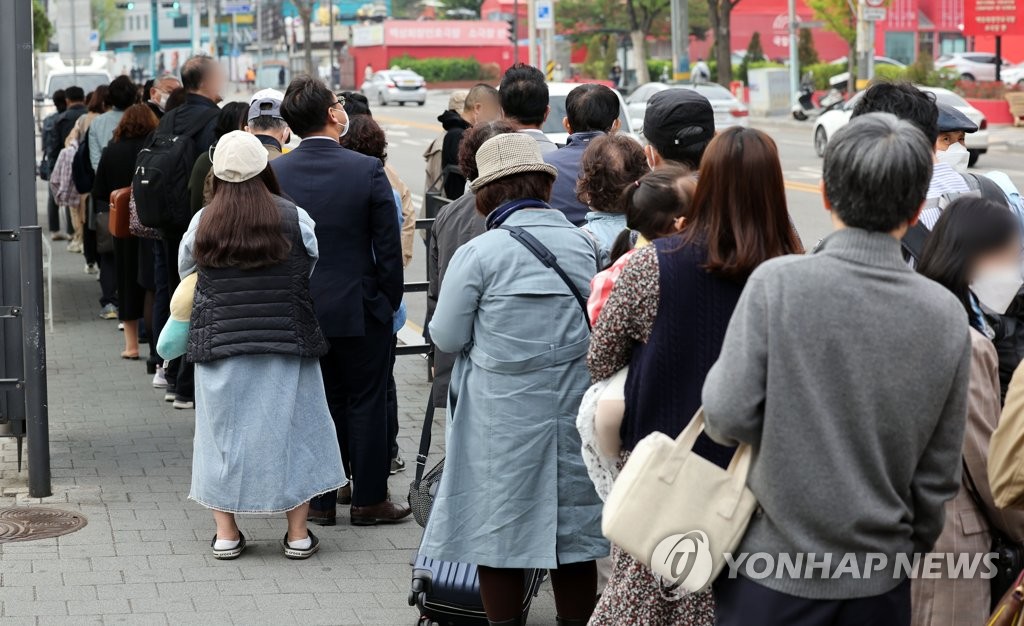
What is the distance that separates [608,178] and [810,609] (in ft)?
8.25

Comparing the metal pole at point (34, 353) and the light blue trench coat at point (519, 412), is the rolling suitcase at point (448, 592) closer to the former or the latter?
the light blue trench coat at point (519, 412)

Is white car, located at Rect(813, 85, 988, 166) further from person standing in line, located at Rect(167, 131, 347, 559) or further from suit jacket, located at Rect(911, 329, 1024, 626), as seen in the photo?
suit jacket, located at Rect(911, 329, 1024, 626)

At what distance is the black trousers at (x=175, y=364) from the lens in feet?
28.5

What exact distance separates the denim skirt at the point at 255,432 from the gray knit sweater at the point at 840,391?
3.16m

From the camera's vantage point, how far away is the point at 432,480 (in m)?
5.07

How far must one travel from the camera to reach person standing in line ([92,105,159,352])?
9.94 meters

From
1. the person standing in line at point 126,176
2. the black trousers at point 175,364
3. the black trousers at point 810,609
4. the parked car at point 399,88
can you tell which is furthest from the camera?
the parked car at point 399,88

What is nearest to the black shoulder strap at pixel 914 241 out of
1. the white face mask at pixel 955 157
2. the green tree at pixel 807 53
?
the white face mask at pixel 955 157

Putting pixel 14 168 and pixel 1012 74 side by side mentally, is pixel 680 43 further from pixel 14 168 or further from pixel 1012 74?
pixel 14 168

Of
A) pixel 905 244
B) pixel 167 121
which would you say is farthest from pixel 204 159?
pixel 905 244

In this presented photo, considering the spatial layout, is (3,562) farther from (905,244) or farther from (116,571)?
(905,244)

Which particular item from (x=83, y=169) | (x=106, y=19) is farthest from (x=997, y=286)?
(x=106, y=19)

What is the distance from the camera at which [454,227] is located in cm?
608

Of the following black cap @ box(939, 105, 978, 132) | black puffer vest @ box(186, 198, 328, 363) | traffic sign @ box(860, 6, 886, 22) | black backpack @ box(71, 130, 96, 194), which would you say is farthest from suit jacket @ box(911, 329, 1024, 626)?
traffic sign @ box(860, 6, 886, 22)
